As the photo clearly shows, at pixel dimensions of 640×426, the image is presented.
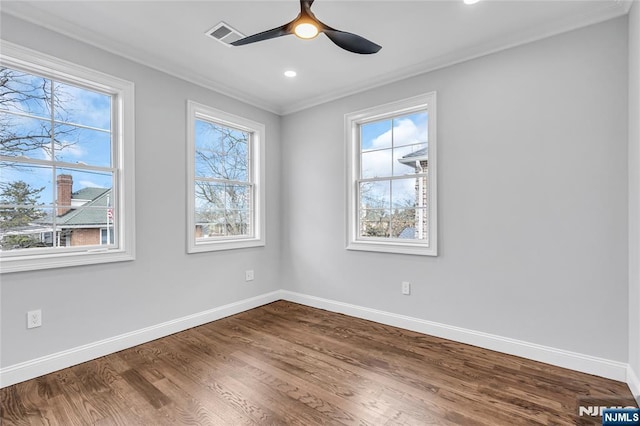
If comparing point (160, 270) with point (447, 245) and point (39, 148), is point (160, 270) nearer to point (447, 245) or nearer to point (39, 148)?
point (39, 148)

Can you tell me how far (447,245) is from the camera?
3043 mm

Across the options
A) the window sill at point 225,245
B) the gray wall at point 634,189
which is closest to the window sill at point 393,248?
the window sill at point 225,245

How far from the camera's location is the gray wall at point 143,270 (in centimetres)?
232

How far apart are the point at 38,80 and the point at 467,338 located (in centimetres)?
426

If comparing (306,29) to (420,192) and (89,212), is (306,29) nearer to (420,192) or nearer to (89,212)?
(420,192)

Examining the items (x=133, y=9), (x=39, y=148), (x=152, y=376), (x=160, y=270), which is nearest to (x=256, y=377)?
(x=152, y=376)

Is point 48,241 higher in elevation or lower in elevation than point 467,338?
higher

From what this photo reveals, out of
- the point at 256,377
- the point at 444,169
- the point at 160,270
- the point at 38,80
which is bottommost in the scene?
the point at 256,377

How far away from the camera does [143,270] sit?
9.73 feet

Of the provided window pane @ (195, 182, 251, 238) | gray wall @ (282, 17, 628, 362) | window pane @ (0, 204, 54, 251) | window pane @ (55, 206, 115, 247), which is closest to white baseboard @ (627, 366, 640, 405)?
gray wall @ (282, 17, 628, 362)

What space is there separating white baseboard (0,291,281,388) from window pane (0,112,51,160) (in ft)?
5.14

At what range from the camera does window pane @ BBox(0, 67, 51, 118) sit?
233 cm
